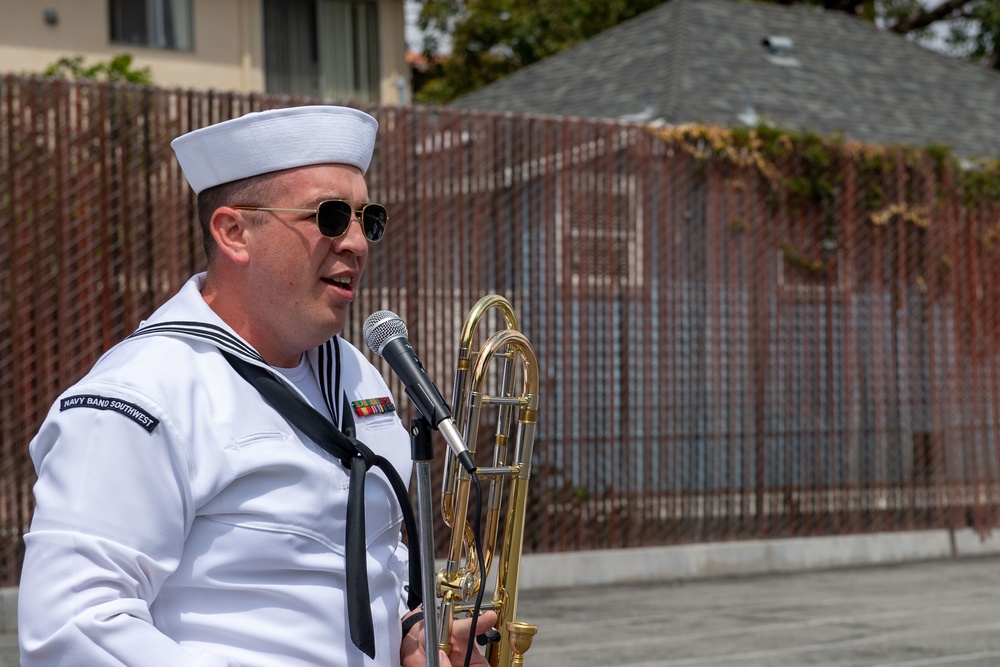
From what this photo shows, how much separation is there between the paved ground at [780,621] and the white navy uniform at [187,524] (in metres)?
5.04

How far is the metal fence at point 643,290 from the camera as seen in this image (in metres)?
8.55

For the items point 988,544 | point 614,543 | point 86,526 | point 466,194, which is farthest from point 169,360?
point 988,544

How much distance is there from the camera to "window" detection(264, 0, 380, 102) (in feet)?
65.0

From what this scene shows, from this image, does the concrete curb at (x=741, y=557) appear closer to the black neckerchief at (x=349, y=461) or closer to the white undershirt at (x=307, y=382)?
the white undershirt at (x=307, y=382)

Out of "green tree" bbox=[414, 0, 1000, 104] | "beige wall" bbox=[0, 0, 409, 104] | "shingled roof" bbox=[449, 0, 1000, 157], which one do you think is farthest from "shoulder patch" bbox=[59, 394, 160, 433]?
"green tree" bbox=[414, 0, 1000, 104]

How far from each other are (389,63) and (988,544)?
11.6 metres

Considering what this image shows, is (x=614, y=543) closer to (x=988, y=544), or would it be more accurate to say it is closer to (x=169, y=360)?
(x=988, y=544)

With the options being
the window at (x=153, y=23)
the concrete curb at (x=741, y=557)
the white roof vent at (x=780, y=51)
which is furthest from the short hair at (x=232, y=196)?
the window at (x=153, y=23)

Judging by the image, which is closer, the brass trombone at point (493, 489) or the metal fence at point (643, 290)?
the brass trombone at point (493, 489)

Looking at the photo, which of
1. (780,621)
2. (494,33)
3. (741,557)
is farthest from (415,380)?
(494,33)

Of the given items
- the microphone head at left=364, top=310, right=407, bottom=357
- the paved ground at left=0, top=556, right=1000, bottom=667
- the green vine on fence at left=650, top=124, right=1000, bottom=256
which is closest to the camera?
the microphone head at left=364, top=310, right=407, bottom=357

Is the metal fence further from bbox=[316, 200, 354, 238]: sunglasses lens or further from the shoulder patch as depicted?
the shoulder patch

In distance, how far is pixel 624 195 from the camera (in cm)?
1062

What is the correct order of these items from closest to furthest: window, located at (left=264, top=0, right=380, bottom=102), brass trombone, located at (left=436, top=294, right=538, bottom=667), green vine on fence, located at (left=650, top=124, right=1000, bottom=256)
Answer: brass trombone, located at (left=436, top=294, right=538, bottom=667) → green vine on fence, located at (left=650, top=124, right=1000, bottom=256) → window, located at (left=264, top=0, right=380, bottom=102)
